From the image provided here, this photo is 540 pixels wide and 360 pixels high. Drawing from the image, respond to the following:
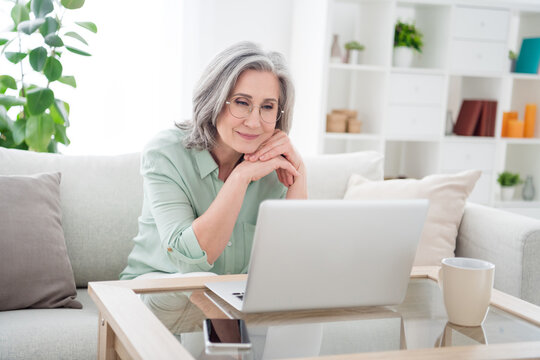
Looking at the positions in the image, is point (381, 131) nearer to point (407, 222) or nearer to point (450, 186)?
point (450, 186)

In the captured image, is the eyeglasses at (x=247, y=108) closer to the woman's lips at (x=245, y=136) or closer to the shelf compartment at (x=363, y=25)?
the woman's lips at (x=245, y=136)

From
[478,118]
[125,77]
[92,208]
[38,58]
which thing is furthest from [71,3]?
[478,118]

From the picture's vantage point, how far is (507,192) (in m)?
3.94

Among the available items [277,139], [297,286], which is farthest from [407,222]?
[277,139]

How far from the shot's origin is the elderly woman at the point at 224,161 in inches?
63.8

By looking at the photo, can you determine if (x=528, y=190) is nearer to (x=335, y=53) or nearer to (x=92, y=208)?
(x=335, y=53)

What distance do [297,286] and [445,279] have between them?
29cm

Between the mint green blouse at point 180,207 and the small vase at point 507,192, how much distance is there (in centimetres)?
249

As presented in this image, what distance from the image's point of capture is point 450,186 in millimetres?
2223

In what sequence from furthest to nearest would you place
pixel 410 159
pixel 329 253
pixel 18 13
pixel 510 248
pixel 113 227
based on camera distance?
pixel 410 159, pixel 18 13, pixel 113 227, pixel 510 248, pixel 329 253

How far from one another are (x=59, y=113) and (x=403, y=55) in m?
1.99

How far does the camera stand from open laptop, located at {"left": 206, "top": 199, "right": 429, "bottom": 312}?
41.1 inches

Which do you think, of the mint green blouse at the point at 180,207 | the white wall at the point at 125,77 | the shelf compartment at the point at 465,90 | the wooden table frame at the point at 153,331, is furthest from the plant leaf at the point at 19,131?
the shelf compartment at the point at 465,90

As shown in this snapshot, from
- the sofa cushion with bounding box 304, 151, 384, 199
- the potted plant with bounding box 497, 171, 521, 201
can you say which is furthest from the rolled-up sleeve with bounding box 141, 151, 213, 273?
the potted plant with bounding box 497, 171, 521, 201
